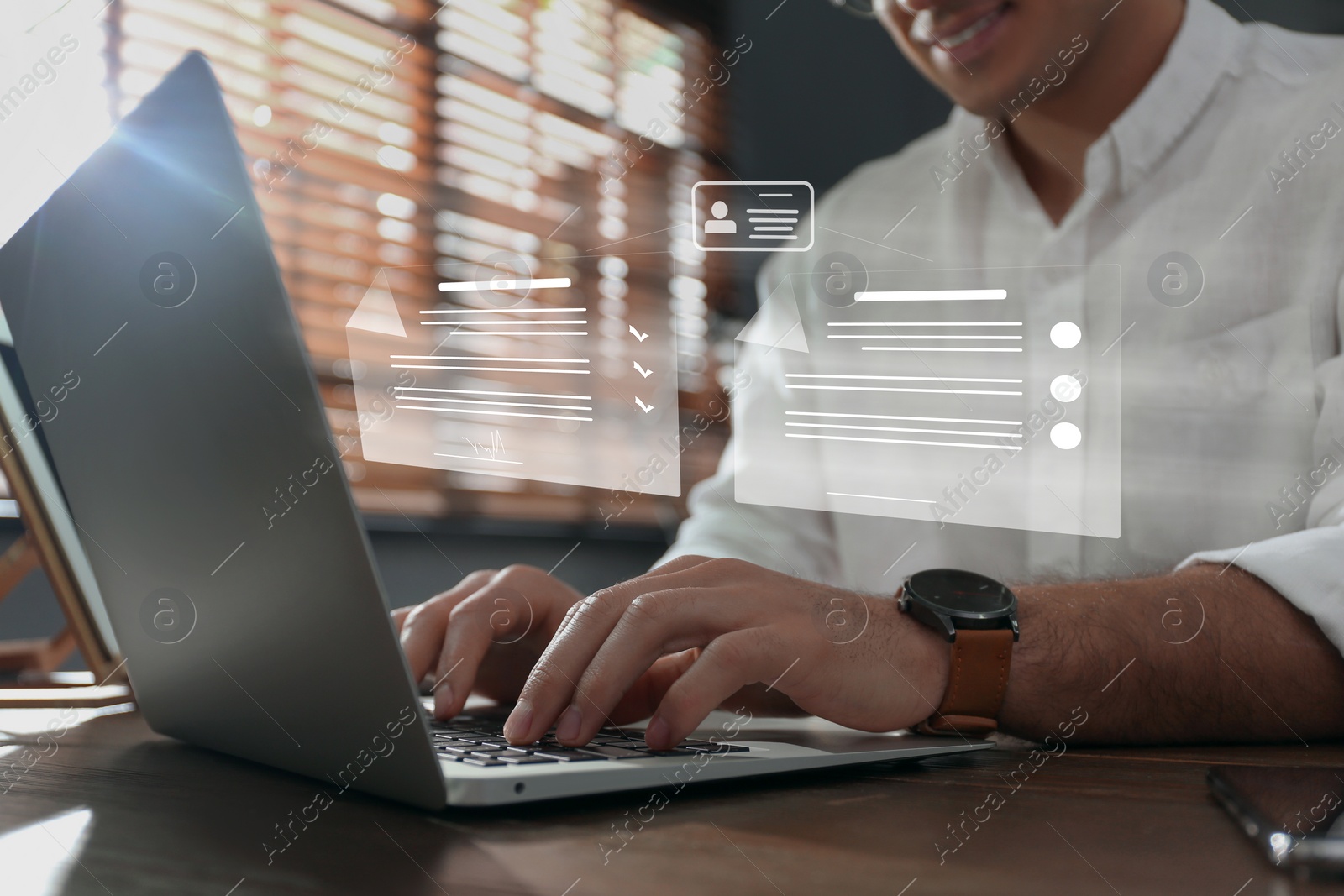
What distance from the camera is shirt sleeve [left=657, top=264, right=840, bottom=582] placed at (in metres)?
1.02

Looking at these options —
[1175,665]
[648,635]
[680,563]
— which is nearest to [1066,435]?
[1175,665]

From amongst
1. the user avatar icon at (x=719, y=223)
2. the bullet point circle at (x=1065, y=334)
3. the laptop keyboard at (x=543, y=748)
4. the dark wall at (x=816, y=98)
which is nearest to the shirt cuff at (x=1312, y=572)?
the laptop keyboard at (x=543, y=748)

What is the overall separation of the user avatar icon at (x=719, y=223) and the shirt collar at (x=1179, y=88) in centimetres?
171

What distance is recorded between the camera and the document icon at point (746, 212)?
7.50ft

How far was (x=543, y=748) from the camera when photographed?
0.40m

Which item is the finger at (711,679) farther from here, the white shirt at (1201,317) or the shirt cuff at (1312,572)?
the white shirt at (1201,317)

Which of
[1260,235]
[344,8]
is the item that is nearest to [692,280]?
[344,8]

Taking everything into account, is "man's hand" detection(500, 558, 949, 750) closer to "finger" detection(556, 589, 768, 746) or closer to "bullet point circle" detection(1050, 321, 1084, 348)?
"finger" detection(556, 589, 768, 746)

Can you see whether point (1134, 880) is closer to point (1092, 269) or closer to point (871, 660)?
point (871, 660)

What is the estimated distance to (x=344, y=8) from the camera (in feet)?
6.20

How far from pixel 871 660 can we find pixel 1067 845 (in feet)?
0.68

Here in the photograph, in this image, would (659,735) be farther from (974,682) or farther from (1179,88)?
(1179,88)

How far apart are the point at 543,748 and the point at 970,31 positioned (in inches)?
41.4
